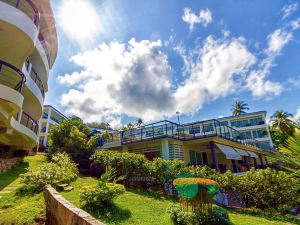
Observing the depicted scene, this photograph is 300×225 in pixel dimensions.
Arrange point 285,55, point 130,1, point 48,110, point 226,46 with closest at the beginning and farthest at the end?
1. point 130,1
2. point 285,55
3. point 226,46
4. point 48,110

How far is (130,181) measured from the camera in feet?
40.8

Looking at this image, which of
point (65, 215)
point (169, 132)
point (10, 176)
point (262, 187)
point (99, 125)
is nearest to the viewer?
point (65, 215)

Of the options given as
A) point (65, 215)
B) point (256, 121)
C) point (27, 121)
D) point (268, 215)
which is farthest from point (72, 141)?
point (256, 121)

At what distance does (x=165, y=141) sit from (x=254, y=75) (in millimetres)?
8277

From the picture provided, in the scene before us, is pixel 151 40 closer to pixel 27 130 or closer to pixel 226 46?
pixel 226 46

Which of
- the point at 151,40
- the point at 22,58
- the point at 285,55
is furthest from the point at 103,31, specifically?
the point at 285,55

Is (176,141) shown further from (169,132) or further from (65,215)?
(65,215)

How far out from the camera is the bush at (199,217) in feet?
20.4

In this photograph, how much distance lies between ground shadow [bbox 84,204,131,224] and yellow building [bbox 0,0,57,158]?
759 centimetres

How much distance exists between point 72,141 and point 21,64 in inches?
287

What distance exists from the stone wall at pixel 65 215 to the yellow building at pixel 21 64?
22.9 ft

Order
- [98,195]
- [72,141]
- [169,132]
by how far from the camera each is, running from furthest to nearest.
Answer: [72,141] < [169,132] < [98,195]

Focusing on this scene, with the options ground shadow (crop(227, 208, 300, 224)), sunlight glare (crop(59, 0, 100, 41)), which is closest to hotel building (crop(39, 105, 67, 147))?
sunlight glare (crop(59, 0, 100, 41))

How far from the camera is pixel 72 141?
1712 centimetres
